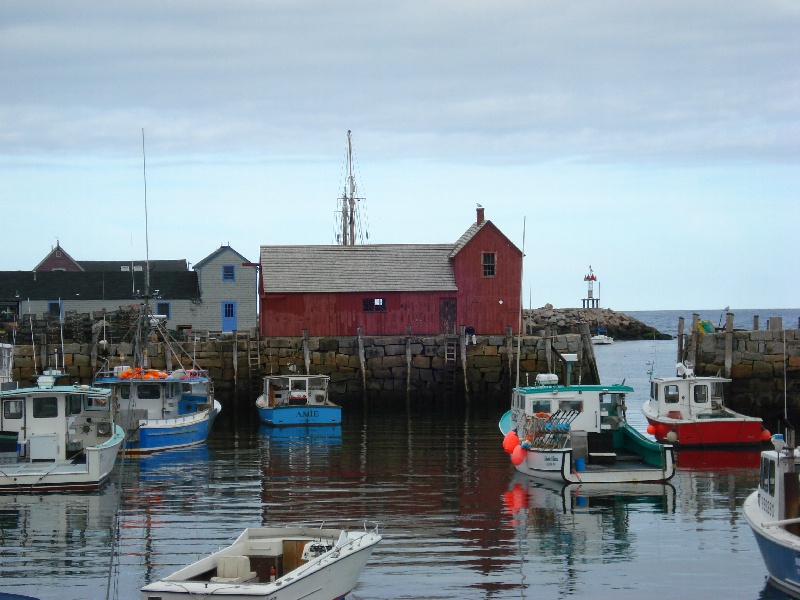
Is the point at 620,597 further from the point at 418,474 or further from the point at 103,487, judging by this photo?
the point at 103,487

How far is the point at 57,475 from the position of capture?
79.8 ft

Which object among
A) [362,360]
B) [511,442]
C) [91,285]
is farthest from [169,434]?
[91,285]

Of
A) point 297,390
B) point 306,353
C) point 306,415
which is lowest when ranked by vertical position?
point 306,415

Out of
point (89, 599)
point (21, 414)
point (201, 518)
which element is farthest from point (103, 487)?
point (89, 599)

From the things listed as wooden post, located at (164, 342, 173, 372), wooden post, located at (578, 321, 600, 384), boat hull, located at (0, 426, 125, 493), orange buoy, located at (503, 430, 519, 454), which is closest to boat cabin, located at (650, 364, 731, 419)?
orange buoy, located at (503, 430, 519, 454)

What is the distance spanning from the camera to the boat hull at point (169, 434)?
31.2m

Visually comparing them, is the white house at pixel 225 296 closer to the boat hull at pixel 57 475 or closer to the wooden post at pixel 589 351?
the wooden post at pixel 589 351

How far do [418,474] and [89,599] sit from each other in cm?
1280

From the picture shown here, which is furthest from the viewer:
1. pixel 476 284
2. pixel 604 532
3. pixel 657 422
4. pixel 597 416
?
pixel 476 284

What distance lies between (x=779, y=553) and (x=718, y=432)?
1636cm

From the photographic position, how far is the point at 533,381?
143ft

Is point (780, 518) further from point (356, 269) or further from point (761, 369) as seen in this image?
point (356, 269)

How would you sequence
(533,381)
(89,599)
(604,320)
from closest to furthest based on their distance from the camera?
(89,599)
(533,381)
(604,320)

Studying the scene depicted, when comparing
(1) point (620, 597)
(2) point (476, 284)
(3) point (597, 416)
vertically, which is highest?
(2) point (476, 284)
